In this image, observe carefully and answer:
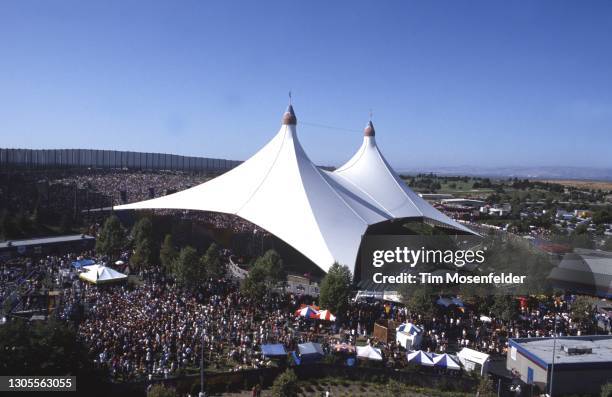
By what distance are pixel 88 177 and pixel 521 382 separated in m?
40.1

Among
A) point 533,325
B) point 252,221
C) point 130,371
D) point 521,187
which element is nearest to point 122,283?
point 252,221

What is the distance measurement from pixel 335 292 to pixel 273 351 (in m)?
3.69

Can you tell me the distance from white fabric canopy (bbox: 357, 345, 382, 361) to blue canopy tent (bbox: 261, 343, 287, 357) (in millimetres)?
2168

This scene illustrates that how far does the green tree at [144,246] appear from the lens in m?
21.1

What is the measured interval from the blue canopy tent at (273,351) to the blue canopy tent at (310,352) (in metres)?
0.48

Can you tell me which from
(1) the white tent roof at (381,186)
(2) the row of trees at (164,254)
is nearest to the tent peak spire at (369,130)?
(1) the white tent roof at (381,186)

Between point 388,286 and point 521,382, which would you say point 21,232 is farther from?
point 521,382

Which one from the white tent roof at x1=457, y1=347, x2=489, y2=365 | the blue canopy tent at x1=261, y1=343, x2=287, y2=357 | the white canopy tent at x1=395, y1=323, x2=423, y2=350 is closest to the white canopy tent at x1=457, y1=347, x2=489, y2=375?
the white tent roof at x1=457, y1=347, x2=489, y2=365

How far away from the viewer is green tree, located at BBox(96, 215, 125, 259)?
22.4 meters

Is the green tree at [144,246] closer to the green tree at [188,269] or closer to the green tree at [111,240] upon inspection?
the green tree at [111,240]

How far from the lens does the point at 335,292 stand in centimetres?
1602

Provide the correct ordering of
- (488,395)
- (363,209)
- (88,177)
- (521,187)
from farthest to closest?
(521,187), (88,177), (363,209), (488,395)

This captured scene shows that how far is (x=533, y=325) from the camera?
17.5 meters

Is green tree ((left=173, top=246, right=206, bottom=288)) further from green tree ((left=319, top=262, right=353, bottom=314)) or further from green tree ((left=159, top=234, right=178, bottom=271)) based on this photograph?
green tree ((left=319, top=262, right=353, bottom=314))
